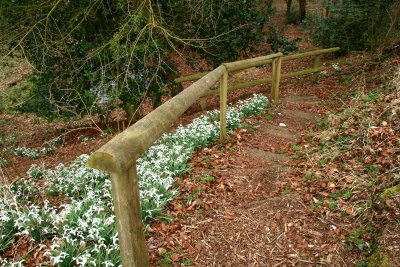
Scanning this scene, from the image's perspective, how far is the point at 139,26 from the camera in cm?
761

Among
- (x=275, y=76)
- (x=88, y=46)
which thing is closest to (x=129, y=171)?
(x=275, y=76)

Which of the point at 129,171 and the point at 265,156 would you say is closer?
the point at 129,171

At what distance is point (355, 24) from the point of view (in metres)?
12.1

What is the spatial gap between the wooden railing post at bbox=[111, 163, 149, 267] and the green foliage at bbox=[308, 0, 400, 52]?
988cm

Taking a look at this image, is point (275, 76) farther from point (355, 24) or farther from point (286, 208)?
point (355, 24)

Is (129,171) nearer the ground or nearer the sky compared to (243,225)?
nearer the sky

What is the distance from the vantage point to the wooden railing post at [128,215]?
6.10ft

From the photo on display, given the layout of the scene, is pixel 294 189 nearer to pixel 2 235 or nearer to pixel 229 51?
pixel 2 235

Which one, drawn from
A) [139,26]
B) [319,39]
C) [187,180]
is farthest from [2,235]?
[319,39]

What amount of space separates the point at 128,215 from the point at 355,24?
1270 centimetres

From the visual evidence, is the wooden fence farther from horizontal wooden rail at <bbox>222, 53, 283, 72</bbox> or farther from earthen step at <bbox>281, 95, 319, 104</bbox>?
earthen step at <bbox>281, 95, 319, 104</bbox>

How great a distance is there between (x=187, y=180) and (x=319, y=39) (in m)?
11.8

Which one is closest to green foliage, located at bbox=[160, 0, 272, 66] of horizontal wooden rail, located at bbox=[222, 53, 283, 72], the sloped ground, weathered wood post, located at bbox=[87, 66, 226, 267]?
horizontal wooden rail, located at bbox=[222, 53, 283, 72]

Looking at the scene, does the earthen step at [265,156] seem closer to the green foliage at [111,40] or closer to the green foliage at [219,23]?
the green foliage at [111,40]
